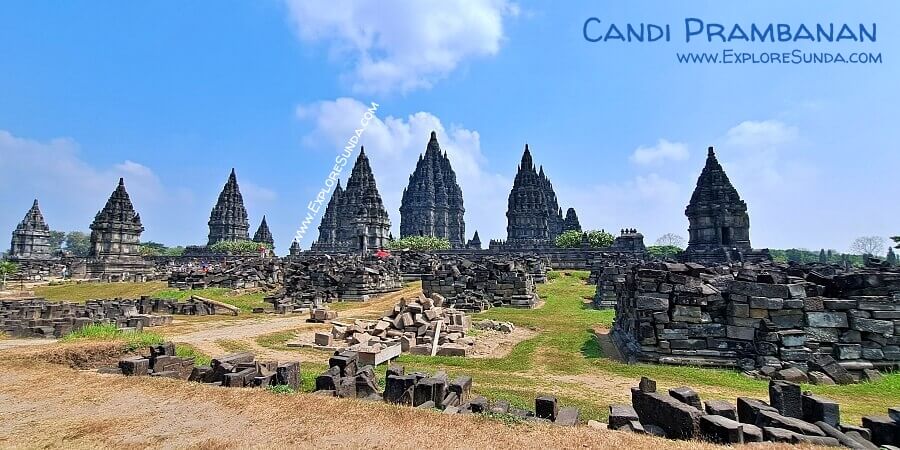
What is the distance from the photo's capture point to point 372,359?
28.5 feet

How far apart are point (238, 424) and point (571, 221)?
239ft

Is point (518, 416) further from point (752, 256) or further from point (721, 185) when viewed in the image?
point (721, 185)

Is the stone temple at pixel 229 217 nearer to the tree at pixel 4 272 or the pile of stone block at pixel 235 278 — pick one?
the tree at pixel 4 272

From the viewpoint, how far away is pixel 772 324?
8.48 metres

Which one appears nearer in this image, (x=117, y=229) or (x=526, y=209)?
(x=117, y=229)

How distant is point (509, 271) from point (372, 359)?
41.0 ft

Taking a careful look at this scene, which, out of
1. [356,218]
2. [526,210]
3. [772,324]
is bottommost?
[772,324]

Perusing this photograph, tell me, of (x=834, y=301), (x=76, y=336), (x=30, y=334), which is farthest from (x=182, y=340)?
(x=834, y=301)

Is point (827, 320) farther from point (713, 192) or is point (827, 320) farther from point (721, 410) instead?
point (713, 192)

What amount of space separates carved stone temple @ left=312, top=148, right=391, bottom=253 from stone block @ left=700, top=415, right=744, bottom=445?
4368 centimetres

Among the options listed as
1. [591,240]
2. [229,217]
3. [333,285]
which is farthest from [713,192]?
[229,217]

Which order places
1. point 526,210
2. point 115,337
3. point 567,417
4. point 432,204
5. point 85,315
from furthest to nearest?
point 432,204 → point 526,210 → point 85,315 → point 115,337 → point 567,417

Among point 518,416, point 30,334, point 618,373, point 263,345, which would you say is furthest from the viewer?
point 30,334

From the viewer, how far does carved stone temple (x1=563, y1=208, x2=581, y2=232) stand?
73.1m
